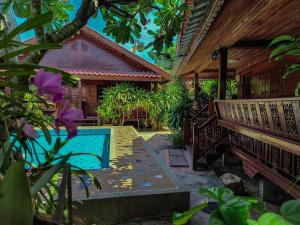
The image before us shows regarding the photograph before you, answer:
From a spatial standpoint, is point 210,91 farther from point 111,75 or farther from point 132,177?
point 132,177

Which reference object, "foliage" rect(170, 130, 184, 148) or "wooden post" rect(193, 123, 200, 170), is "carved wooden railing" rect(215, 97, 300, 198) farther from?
"foliage" rect(170, 130, 184, 148)

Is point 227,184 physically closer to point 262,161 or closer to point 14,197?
point 262,161

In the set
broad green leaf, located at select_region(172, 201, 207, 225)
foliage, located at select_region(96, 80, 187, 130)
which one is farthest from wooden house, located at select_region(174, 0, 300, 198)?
foliage, located at select_region(96, 80, 187, 130)

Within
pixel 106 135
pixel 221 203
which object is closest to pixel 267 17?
pixel 221 203

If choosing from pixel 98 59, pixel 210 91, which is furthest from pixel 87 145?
pixel 210 91

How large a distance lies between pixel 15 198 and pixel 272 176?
13.3 feet

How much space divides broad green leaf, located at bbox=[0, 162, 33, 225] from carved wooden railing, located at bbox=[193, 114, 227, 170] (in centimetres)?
574

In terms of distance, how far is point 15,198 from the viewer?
521mm

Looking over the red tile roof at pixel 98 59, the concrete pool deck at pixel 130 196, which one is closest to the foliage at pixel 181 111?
the concrete pool deck at pixel 130 196

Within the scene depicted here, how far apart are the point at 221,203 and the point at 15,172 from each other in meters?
→ 0.62

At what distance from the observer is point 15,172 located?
0.51 metres

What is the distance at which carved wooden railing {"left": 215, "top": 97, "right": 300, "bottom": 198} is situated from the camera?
297cm

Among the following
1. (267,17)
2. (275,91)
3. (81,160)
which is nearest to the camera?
(267,17)

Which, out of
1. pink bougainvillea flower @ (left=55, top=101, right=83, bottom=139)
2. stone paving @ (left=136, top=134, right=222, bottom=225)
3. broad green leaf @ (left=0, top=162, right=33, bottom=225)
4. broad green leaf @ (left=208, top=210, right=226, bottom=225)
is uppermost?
pink bougainvillea flower @ (left=55, top=101, right=83, bottom=139)
